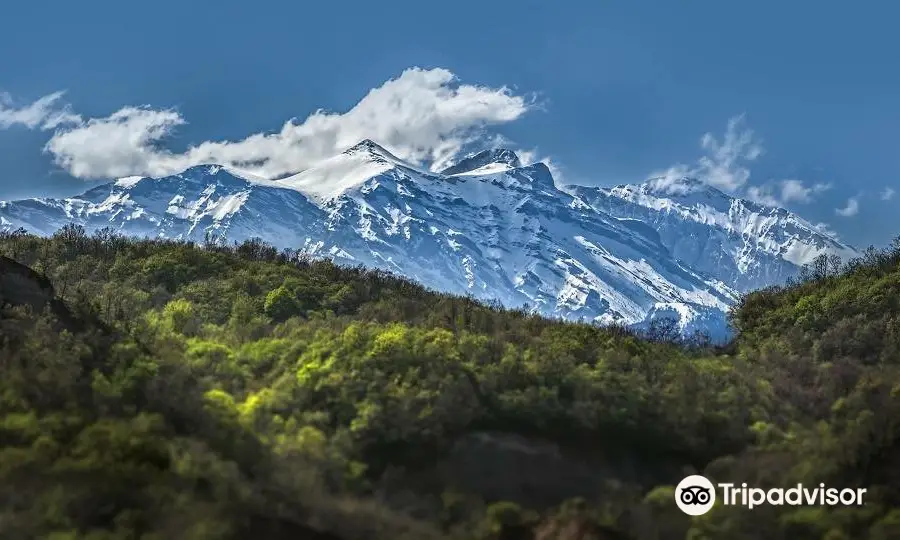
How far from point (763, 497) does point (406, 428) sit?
924 inches

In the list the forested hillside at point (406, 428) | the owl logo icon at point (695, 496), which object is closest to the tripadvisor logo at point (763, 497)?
the owl logo icon at point (695, 496)

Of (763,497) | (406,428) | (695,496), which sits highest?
(406,428)

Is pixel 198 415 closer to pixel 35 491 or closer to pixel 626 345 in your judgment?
pixel 35 491

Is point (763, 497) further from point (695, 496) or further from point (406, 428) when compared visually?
point (406, 428)

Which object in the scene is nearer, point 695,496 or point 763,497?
point 763,497

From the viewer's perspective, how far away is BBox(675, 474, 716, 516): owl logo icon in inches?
1870

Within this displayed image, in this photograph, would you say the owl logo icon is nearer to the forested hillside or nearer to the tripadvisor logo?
the tripadvisor logo

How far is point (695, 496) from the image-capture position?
Answer: 161ft

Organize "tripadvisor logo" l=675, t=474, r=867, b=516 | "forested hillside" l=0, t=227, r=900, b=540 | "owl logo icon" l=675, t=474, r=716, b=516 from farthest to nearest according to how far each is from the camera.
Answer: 1. "owl logo icon" l=675, t=474, r=716, b=516
2. "tripadvisor logo" l=675, t=474, r=867, b=516
3. "forested hillside" l=0, t=227, r=900, b=540

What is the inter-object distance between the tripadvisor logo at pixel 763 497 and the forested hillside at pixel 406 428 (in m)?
0.72

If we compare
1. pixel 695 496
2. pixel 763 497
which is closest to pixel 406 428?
pixel 695 496

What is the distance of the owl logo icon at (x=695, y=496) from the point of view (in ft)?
156

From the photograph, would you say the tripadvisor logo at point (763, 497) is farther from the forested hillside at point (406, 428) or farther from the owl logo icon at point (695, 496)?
the forested hillside at point (406, 428)

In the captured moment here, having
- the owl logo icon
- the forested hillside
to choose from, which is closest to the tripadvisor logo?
the owl logo icon
